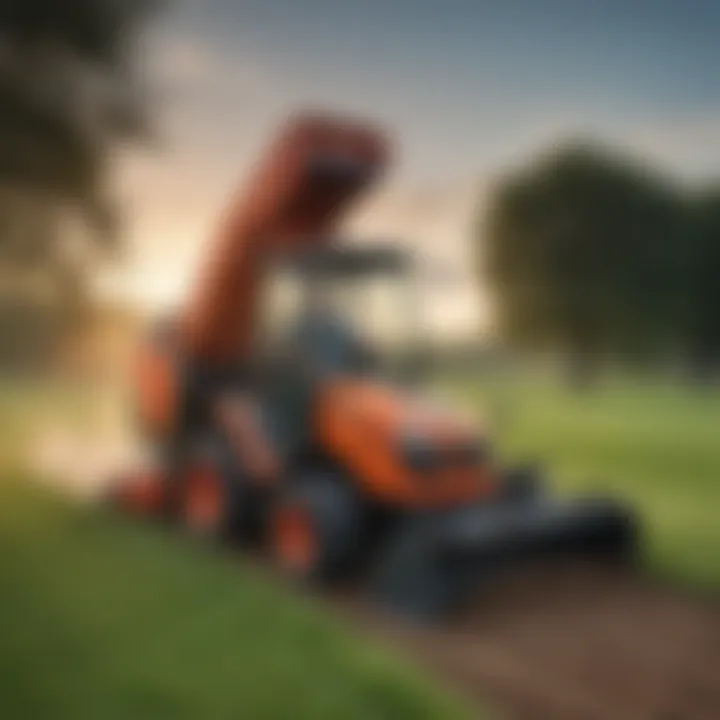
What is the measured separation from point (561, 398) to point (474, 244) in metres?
0.27

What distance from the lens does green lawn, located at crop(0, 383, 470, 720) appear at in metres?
1.35

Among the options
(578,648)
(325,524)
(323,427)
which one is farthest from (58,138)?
(578,648)

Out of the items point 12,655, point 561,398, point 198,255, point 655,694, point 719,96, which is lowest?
point 12,655

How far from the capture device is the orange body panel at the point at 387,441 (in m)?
1.74

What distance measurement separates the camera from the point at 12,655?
143cm

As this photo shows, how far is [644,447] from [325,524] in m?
0.55

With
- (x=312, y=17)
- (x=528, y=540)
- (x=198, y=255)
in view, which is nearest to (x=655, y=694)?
(x=528, y=540)

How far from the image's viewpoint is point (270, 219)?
5.76ft

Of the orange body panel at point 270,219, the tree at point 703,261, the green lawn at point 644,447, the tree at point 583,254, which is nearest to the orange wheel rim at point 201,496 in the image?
the orange body panel at point 270,219

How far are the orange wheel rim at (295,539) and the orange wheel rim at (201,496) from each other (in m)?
0.12

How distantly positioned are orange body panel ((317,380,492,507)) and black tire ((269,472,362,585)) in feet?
0.16

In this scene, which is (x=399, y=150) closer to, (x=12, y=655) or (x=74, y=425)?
(x=74, y=425)

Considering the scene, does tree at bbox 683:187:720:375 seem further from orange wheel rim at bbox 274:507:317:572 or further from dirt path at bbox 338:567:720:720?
orange wheel rim at bbox 274:507:317:572

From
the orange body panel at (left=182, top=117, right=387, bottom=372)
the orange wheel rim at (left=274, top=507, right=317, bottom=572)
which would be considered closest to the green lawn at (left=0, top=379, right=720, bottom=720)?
the orange wheel rim at (left=274, top=507, right=317, bottom=572)
